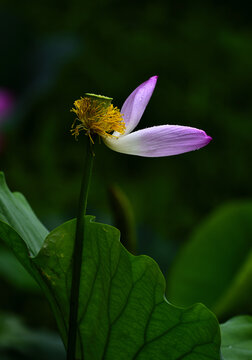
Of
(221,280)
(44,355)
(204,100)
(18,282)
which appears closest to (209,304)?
(221,280)

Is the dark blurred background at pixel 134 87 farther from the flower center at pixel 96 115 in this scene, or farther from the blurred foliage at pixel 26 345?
the flower center at pixel 96 115

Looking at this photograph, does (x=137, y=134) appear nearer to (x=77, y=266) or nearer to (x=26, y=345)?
(x=77, y=266)

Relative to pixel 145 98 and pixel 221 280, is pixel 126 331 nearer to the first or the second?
pixel 145 98

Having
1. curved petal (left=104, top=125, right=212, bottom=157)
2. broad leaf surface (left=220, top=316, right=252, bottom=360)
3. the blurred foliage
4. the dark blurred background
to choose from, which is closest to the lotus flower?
curved petal (left=104, top=125, right=212, bottom=157)

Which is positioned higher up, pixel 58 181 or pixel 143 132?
pixel 143 132

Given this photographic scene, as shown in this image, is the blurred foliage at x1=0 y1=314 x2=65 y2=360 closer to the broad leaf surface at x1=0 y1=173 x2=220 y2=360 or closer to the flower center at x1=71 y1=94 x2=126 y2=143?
the broad leaf surface at x1=0 y1=173 x2=220 y2=360
